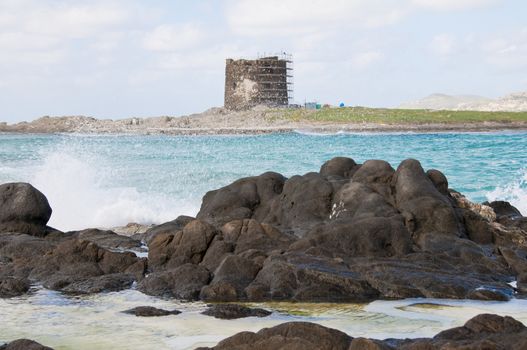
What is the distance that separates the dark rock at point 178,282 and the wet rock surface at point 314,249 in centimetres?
2

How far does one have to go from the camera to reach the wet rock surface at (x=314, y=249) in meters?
9.55

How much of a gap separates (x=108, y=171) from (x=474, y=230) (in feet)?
60.5

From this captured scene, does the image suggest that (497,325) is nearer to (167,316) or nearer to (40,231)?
(167,316)

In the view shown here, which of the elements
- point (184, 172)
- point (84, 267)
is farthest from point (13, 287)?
point (184, 172)

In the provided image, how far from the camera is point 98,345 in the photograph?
7.58 metres

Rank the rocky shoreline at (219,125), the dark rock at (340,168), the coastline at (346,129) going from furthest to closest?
the rocky shoreline at (219,125) < the coastline at (346,129) < the dark rock at (340,168)

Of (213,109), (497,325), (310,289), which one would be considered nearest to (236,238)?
(310,289)

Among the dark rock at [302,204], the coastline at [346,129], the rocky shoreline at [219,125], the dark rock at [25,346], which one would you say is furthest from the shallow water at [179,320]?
the rocky shoreline at [219,125]

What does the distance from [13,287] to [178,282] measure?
1878mm

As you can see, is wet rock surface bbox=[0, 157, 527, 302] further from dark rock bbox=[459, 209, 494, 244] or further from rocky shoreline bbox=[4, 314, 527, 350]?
rocky shoreline bbox=[4, 314, 527, 350]

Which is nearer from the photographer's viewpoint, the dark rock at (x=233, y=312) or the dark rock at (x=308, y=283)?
the dark rock at (x=233, y=312)

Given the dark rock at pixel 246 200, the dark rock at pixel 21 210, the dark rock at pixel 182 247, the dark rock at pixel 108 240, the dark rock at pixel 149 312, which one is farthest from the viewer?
the dark rock at pixel 246 200

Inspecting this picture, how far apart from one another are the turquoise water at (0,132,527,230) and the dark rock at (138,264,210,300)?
29.7 ft

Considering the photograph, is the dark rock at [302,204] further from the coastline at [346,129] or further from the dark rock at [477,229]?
the coastline at [346,129]
